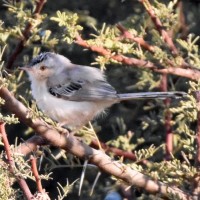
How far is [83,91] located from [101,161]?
4.58 ft

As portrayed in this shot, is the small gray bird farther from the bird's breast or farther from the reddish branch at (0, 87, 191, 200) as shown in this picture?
the reddish branch at (0, 87, 191, 200)

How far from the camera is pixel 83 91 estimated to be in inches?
174

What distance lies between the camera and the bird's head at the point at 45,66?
4.57 metres

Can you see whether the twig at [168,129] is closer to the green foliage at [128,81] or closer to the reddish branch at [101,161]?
the green foliage at [128,81]

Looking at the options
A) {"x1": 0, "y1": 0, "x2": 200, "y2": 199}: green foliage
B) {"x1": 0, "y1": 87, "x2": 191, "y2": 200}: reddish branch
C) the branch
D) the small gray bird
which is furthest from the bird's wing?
{"x1": 0, "y1": 87, "x2": 191, "y2": 200}: reddish branch

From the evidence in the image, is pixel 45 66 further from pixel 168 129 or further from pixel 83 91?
pixel 168 129

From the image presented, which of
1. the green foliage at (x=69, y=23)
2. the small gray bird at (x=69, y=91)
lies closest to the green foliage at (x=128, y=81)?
the green foliage at (x=69, y=23)

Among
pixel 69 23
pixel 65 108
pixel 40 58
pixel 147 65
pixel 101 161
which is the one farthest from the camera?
pixel 40 58

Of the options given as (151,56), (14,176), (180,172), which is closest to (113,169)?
(180,172)

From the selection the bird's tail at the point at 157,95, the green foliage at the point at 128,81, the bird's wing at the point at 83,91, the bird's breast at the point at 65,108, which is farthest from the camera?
the bird's wing at the point at 83,91

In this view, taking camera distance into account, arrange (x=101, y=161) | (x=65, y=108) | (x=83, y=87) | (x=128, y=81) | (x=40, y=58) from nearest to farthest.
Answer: (x=101, y=161) → (x=65, y=108) → (x=83, y=87) → (x=40, y=58) → (x=128, y=81)

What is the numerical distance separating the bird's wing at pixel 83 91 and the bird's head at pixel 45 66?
0.20 meters

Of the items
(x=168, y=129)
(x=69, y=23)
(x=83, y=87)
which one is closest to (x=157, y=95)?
(x=168, y=129)

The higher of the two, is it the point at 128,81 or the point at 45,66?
the point at 45,66
